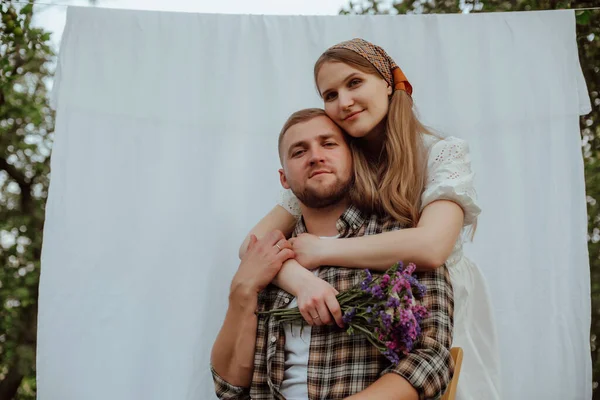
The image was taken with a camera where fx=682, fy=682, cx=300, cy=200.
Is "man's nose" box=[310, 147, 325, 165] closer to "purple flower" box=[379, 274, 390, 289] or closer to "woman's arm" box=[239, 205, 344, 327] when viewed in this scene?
A: "woman's arm" box=[239, 205, 344, 327]

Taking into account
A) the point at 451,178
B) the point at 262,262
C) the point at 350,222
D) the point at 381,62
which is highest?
the point at 381,62

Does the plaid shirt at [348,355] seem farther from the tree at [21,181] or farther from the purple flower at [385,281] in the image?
the tree at [21,181]

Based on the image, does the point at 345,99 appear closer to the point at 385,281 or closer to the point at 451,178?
the point at 451,178

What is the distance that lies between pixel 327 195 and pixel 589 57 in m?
1.31

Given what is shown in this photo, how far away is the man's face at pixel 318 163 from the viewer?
170 centimetres

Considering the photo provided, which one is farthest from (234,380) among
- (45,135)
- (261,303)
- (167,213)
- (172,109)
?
(45,135)

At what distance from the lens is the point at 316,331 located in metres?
1.56

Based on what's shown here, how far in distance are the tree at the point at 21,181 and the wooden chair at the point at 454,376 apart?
5.15 ft

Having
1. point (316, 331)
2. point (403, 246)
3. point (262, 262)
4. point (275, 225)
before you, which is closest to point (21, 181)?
point (275, 225)

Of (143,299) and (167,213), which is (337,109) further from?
(143,299)

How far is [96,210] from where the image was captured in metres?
2.12

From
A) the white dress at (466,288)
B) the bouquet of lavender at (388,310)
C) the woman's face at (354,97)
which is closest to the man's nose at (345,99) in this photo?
the woman's face at (354,97)

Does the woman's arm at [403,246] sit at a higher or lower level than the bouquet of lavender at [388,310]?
higher

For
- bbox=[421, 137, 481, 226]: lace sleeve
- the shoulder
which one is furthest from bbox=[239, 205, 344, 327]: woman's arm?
the shoulder
